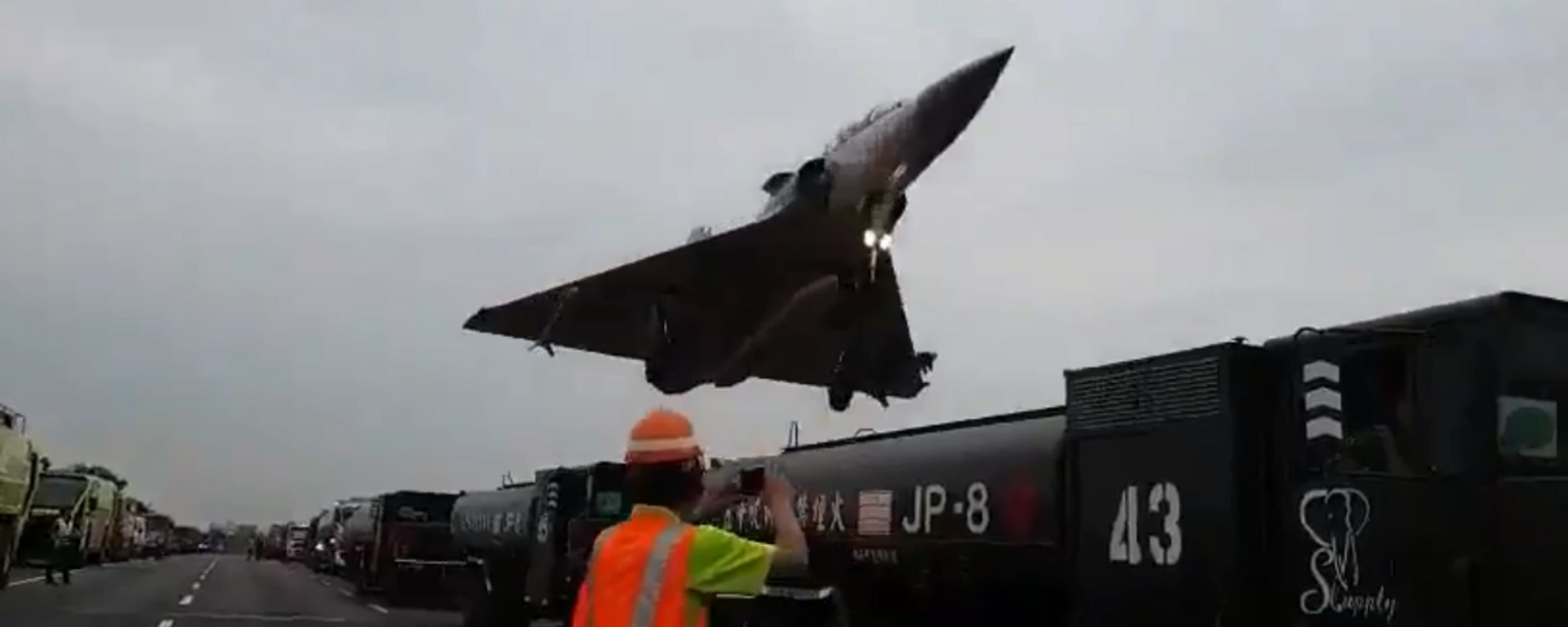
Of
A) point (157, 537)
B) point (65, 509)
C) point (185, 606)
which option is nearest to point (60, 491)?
point (65, 509)

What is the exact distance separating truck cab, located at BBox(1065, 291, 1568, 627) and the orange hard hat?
12.0 feet

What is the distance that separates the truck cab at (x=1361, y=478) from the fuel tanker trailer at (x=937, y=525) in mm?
1146

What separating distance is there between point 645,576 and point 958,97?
17630 mm

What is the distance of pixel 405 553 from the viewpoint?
1275 inches

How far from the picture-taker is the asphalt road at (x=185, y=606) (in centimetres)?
2209

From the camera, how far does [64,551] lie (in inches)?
1346

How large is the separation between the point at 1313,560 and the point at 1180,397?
1.03 metres

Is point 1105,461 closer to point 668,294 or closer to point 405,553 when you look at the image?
point 668,294

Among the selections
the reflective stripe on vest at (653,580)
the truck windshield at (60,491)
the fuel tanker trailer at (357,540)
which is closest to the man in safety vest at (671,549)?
the reflective stripe on vest at (653,580)

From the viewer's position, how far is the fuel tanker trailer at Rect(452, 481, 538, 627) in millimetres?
21250

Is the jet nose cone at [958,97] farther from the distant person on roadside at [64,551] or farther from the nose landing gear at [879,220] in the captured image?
the distant person on roadside at [64,551]

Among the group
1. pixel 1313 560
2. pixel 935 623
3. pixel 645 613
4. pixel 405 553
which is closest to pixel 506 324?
pixel 405 553

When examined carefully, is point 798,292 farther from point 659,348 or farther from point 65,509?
point 65,509

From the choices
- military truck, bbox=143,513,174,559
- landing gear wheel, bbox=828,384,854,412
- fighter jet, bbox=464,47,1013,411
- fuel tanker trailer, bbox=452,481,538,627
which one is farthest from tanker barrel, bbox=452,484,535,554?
military truck, bbox=143,513,174,559
